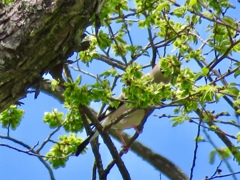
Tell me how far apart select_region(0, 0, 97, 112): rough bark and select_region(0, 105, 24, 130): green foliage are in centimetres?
263

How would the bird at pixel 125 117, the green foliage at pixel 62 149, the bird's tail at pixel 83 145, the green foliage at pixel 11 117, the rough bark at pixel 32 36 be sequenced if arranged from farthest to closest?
the bird at pixel 125 117, the bird's tail at pixel 83 145, the green foliage at pixel 62 149, the green foliage at pixel 11 117, the rough bark at pixel 32 36

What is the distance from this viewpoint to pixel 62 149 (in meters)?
6.11

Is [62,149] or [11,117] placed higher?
[11,117]

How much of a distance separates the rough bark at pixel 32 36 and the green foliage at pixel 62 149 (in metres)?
2.98

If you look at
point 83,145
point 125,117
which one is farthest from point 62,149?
point 125,117

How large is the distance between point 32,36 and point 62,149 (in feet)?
10.9

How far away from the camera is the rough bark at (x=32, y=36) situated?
294cm

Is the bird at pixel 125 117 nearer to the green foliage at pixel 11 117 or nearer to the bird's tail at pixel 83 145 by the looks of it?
the bird's tail at pixel 83 145

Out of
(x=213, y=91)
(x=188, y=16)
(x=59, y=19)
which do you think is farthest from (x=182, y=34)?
(x=59, y=19)

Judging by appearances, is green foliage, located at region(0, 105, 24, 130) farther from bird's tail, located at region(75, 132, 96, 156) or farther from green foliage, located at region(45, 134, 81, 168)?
bird's tail, located at region(75, 132, 96, 156)

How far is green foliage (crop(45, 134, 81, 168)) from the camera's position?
5969 mm

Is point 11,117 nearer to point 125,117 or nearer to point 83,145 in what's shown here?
point 83,145

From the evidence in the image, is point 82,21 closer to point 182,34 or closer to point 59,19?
point 59,19

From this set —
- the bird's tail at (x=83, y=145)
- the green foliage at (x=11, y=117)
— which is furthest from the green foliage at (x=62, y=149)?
the green foliage at (x=11, y=117)
